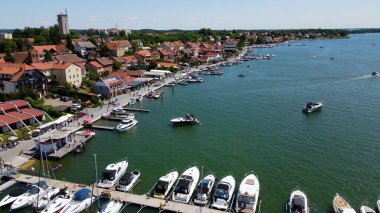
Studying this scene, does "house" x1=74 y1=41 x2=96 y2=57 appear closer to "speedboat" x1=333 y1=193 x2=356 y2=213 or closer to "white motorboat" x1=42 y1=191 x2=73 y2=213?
"white motorboat" x1=42 y1=191 x2=73 y2=213

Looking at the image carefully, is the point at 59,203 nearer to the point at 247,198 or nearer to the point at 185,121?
the point at 247,198

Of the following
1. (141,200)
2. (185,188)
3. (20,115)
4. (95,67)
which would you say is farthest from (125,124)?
(95,67)

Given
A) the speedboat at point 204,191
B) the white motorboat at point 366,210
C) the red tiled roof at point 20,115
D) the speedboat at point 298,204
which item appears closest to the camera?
the speedboat at point 298,204

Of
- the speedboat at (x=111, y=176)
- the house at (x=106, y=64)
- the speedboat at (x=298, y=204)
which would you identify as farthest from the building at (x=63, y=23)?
the speedboat at (x=298, y=204)

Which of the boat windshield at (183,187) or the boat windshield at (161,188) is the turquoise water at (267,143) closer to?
the boat windshield at (161,188)

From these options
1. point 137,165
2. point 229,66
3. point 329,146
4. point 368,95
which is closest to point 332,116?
point 329,146

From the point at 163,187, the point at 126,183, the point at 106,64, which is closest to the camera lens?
the point at 163,187

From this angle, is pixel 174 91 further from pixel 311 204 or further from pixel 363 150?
pixel 311 204
